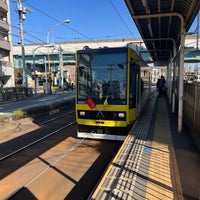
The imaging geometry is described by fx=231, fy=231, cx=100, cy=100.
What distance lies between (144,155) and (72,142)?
3550mm

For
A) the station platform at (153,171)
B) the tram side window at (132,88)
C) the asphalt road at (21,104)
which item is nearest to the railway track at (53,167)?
the station platform at (153,171)

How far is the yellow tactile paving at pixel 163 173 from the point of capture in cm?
396

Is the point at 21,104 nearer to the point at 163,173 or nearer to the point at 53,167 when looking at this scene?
the point at 53,167

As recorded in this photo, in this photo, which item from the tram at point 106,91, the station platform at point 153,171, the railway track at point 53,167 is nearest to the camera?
the station platform at point 153,171

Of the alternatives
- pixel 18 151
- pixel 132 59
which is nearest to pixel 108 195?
pixel 18 151

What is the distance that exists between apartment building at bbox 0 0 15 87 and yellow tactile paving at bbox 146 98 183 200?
111 ft

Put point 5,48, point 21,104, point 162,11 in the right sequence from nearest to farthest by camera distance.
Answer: point 162,11 < point 21,104 < point 5,48

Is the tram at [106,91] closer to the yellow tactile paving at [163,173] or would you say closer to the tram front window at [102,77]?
the tram front window at [102,77]

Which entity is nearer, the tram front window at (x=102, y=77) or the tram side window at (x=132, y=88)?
the tram front window at (x=102, y=77)

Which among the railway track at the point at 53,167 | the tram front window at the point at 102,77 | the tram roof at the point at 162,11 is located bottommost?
the railway track at the point at 53,167

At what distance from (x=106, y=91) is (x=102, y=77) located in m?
0.52

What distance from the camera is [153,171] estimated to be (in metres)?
4.80

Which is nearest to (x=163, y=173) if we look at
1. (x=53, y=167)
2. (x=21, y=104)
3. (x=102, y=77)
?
(x=53, y=167)

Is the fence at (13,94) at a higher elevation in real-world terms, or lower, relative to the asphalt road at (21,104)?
higher
